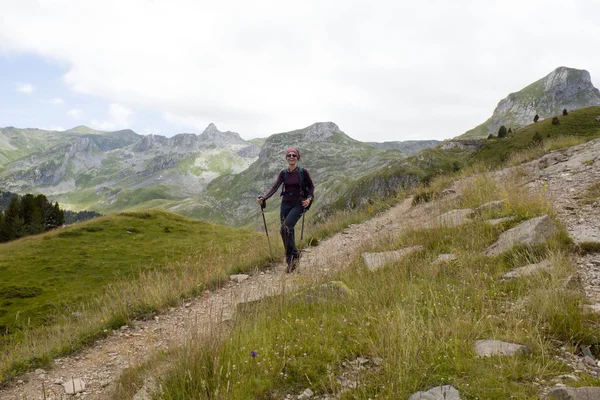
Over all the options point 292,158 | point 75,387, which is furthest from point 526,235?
point 75,387

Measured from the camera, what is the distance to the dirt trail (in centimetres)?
523

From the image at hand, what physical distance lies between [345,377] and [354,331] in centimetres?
85

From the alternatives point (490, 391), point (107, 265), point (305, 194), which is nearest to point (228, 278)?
point (305, 194)

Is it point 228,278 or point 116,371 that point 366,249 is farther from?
point 116,371

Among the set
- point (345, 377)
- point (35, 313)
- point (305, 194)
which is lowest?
point (35, 313)

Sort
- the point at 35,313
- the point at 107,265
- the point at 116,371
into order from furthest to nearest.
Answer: the point at 107,265
the point at 35,313
the point at 116,371

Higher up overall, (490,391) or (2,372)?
(490,391)

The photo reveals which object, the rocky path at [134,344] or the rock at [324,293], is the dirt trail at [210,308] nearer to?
the rocky path at [134,344]

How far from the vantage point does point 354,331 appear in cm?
449

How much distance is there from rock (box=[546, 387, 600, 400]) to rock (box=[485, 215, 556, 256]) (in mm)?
4263

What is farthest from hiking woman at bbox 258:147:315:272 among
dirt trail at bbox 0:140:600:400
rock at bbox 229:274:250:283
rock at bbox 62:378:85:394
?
rock at bbox 62:378:85:394

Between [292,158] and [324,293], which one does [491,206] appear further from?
[324,293]

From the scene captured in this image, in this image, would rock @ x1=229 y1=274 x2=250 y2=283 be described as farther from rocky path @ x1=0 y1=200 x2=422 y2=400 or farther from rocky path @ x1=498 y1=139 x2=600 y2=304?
rocky path @ x1=498 y1=139 x2=600 y2=304

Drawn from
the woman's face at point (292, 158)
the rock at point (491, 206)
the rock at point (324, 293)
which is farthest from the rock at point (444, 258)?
the woman's face at point (292, 158)
